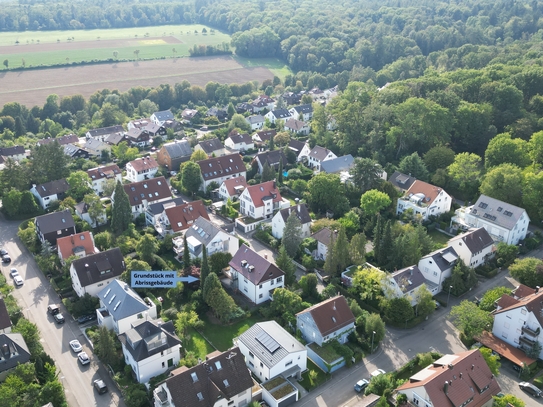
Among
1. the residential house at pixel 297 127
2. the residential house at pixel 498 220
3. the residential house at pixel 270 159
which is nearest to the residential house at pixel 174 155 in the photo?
the residential house at pixel 270 159

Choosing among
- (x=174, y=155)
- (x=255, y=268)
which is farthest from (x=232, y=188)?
(x=255, y=268)

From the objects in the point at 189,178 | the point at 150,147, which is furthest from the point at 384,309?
the point at 150,147

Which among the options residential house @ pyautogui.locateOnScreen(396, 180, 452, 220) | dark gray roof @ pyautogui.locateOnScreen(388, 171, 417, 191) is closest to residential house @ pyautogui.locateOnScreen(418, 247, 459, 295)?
residential house @ pyautogui.locateOnScreen(396, 180, 452, 220)

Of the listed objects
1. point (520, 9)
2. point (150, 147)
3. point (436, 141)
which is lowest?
point (150, 147)

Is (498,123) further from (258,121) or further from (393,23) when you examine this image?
(393,23)

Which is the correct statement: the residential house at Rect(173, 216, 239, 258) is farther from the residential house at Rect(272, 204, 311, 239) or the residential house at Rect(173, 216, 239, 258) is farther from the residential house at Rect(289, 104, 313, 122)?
the residential house at Rect(289, 104, 313, 122)
